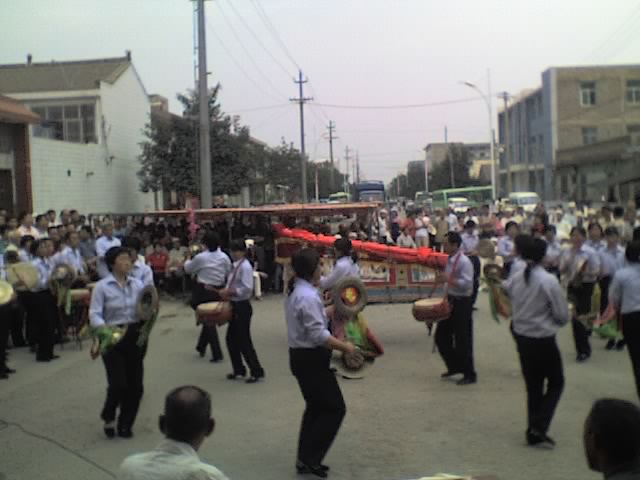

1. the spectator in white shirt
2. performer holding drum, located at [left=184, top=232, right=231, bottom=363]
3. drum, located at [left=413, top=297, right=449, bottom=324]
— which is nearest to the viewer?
drum, located at [left=413, top=297, right=449, bottom=324]

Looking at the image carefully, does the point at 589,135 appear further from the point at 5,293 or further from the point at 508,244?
the point at 5,293

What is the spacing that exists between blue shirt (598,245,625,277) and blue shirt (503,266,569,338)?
161 inches

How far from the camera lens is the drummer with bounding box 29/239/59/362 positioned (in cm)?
1046

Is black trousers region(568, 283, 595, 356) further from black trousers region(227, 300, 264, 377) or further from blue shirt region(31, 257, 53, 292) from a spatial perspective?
blue shirt region(31, 257, 53, 292)

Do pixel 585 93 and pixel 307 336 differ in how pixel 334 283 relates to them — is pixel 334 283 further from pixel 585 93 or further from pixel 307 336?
pixel 585 93

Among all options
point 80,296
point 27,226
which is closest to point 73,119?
point 27,226

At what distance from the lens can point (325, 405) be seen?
18.2 ft

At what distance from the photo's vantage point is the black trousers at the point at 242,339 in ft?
29.0

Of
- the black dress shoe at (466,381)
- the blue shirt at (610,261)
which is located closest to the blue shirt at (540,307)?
the black dress shoe at (466,381)

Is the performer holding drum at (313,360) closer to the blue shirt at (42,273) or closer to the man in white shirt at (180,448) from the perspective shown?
the man in white shirt at (180,448)

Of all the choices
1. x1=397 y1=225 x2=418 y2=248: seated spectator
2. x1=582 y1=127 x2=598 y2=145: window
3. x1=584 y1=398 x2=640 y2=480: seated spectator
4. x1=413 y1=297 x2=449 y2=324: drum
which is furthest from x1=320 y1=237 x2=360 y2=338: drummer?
x1=582 y1=127 x2=598 y2=145: window

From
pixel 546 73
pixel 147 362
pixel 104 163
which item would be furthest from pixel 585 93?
pixel 147 362

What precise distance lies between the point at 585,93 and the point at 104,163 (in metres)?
40.0

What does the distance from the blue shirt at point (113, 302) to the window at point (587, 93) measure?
181 feet
